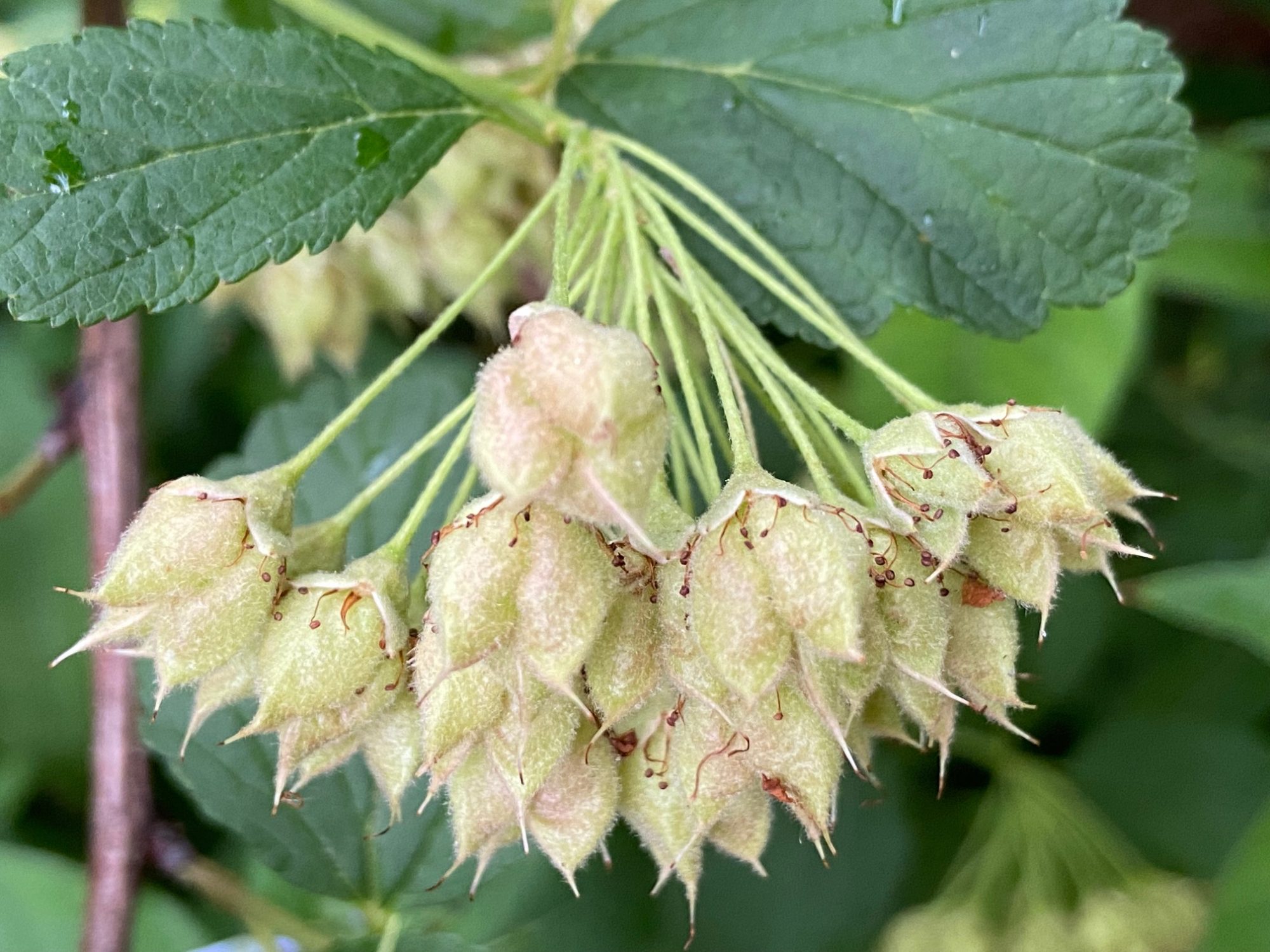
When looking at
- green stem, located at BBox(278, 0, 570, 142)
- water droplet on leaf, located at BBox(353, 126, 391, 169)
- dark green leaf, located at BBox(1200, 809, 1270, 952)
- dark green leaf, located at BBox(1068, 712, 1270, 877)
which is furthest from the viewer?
dark green leaf, located at BBox(1068, 712, 1270, 877)

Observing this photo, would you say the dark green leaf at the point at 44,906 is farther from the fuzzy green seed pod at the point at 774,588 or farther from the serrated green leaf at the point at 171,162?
the fuzzy green seed pod at the point at 774,588

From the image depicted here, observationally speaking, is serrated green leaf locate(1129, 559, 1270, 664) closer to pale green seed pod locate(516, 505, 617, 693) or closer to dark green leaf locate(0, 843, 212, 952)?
pale green seed pod locate(516, 505, 617, 693)

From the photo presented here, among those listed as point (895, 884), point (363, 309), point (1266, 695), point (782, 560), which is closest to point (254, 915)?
point (363, 309)

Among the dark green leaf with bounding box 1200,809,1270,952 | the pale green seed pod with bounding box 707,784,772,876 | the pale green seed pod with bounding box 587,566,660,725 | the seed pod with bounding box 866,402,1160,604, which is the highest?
the seed pod with bounding box 866,402,1160,604

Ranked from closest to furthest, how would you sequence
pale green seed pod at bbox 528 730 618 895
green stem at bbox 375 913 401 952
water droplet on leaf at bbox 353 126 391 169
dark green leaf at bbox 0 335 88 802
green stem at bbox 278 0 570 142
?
pale green seed pod at bbox 528 730 618 895, water droplet on leaf at bbox 353 126 391 169, green stem at bbox 278 0 570 142, green stem at bbox 375 913 401 952, dark green leaf at bbox 0 335 88 802

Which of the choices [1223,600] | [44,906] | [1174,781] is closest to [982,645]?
[1223,600]

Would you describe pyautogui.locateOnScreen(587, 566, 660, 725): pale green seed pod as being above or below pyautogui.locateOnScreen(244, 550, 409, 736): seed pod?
above

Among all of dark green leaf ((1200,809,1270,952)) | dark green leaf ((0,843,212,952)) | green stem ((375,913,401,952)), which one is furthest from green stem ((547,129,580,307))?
dark green leaf ((0,843,212,952))

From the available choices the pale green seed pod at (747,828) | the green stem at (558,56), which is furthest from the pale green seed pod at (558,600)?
the green stem at (558,56)
